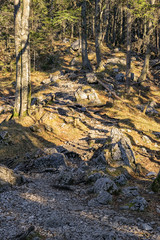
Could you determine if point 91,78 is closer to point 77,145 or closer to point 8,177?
point 77,145

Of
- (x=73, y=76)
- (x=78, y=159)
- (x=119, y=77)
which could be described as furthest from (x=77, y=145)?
(x=119, y=77)

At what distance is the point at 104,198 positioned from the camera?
4914 mm

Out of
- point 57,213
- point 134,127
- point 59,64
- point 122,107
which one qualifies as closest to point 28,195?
point 57,213

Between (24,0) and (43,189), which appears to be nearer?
(43,189)

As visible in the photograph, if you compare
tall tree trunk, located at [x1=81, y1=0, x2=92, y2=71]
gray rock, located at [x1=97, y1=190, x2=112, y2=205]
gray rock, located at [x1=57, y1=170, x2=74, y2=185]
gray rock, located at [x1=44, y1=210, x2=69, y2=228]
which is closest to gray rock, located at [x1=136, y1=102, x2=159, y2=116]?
tall tree trunk, located at [x1=81, y1=0, x2=92, y2=71]

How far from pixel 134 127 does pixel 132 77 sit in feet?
38.1

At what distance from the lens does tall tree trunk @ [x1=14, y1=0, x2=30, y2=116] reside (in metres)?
10.6

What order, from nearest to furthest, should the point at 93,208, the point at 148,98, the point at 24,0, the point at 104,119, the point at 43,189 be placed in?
the point at 93,208
the point at 43,189
the point at 24,0
the point at 104,119
the point at 148,98

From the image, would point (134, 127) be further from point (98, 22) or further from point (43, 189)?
point (98, 22)

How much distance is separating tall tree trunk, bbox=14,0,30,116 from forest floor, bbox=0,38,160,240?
766mm

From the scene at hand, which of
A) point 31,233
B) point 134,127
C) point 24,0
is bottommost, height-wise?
point 134,127

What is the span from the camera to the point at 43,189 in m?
5.61

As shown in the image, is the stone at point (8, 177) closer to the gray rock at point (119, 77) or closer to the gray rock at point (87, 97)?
the gray rock at point (87, 97)

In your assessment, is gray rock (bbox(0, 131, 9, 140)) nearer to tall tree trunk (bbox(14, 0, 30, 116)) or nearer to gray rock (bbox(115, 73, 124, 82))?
tall tree trunk (bbox(14, 0, 30, 116))
